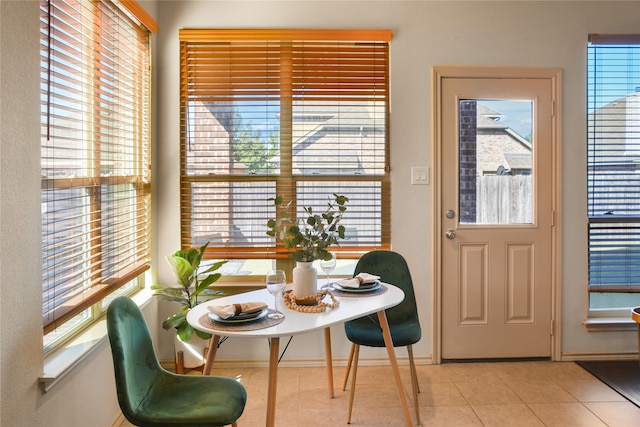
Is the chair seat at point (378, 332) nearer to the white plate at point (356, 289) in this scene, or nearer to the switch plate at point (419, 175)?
the white plate at point (356, 289)

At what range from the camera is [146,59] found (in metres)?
3.14

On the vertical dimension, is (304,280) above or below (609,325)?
above

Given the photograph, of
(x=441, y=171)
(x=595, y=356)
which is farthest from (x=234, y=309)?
(x=595, y=356)

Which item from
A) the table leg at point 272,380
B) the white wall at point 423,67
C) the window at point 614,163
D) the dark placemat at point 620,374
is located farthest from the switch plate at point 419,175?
the table leg at point 272,380

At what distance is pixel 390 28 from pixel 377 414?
2434mm

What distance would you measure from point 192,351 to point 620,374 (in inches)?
108

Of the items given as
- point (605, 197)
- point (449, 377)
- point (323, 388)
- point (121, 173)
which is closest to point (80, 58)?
point (121, 173)

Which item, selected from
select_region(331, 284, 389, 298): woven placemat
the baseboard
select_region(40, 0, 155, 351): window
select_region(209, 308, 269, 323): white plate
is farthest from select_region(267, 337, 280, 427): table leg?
the baseboard

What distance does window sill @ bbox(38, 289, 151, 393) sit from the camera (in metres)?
1.84

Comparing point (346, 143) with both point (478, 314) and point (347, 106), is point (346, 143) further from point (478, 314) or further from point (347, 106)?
point (478, 314)

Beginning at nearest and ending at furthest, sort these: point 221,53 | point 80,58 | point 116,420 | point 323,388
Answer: point 80,58 < point 116,420 < point 323,388 < point 221,53

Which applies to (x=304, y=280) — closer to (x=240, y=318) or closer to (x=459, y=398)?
(x=240, y=318)

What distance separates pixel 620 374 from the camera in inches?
127

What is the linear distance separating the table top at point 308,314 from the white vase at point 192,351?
727mm
